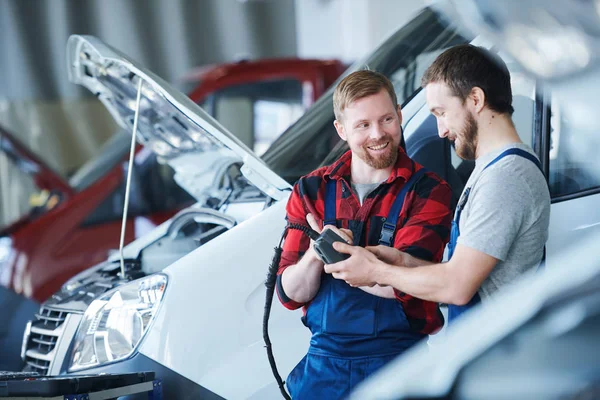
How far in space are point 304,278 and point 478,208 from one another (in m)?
0.56

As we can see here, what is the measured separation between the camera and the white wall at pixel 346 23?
8.46m

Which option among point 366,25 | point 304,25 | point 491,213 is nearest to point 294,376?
point 491,213

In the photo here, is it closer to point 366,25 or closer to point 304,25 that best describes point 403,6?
point 366,25

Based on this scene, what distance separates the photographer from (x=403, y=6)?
854 centimetres

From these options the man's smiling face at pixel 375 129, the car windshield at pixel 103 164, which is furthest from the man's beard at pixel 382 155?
the car windshield at pixel 103 164

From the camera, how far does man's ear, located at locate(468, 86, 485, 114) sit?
7.11ft

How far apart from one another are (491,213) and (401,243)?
1.14 ft

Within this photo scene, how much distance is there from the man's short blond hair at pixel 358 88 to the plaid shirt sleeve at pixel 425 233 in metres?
0.29

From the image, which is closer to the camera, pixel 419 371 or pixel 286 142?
pixel 419 371

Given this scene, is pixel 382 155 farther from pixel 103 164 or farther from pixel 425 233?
pixel 103 164

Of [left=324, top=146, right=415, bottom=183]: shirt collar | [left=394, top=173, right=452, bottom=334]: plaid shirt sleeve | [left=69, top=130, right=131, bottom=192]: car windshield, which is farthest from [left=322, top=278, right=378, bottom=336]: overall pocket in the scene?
[left=69, top=130, right=131, bottom=192]: car windshield

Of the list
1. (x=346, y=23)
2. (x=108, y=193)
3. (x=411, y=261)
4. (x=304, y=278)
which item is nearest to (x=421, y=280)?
(x=411, y=261)

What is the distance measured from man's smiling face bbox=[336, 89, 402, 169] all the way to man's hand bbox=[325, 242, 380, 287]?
1.12ft

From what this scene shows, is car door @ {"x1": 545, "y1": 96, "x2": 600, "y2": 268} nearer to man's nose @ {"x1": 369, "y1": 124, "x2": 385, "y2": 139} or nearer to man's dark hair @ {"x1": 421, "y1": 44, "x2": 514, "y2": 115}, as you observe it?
man's dark hair @ {"x1": 421, "y1": 44, "x2": 514, "y2": 115}
